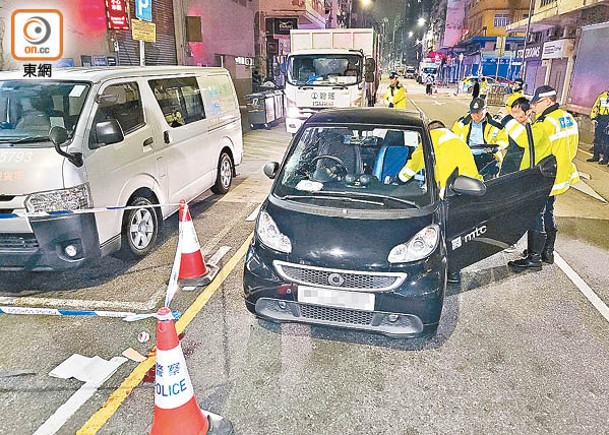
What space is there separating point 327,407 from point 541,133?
12.1 ft

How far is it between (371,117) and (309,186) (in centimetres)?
97

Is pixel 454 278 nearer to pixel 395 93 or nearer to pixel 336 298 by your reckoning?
pixel 336 298

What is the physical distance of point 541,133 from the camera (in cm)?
496

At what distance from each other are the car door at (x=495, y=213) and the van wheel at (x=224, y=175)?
4816 mm

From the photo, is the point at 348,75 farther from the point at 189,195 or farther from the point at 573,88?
the point at 573,88

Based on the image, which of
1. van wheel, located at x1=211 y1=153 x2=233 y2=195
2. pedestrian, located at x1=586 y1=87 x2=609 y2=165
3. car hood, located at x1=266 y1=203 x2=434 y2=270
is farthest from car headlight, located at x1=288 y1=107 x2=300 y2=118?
car hood, located at x1=266 y1=203 x2=434 y2=270

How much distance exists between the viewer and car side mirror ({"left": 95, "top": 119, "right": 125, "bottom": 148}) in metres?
4.50

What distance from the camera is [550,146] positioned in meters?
4.93

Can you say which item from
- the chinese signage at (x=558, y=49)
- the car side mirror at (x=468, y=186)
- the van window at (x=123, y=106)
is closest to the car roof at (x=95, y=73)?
the van window at (x=123, y=106)

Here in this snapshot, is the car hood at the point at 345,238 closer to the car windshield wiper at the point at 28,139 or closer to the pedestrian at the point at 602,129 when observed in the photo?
the car windshield wiper at the point at 28,139

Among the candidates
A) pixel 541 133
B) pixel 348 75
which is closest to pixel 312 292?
pixel 541 133

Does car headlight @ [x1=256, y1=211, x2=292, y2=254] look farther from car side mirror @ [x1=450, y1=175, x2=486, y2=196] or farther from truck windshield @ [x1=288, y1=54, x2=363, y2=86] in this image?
truck windshield @ [x1=288, y1=54, x2=363, y2=86]

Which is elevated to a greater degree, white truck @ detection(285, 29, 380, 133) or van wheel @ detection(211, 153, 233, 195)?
white truck @ detection(285, 29, 380, 133)

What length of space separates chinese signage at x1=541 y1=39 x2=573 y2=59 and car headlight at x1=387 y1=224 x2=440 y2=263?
2374 centimetres
